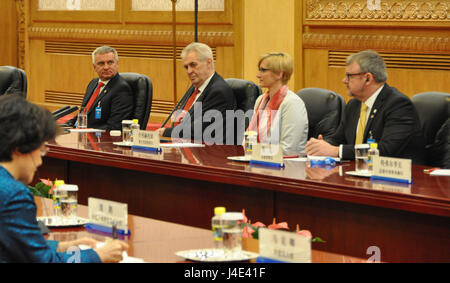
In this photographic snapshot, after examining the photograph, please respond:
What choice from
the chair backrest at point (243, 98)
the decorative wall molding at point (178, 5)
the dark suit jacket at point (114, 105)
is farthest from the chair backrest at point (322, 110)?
the decorative wall molding at point (178, 5)

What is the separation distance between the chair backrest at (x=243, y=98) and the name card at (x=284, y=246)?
3062 millimetres

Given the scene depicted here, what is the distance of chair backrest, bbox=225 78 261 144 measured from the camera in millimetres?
5230

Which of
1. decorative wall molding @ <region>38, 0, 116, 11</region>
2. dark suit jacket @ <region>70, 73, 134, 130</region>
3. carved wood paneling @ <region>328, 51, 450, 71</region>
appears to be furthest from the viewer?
decorative wall molding @ <region>38, 0, 116, 11</region>

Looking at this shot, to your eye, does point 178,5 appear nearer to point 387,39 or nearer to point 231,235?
point 387,39

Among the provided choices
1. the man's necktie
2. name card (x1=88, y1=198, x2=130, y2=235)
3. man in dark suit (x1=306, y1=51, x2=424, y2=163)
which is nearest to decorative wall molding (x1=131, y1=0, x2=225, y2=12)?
the man's necktie

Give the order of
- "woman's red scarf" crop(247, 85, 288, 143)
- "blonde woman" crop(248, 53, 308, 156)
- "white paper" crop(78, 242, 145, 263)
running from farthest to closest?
1. "woman's red scarf" crop(247, 85, 288, 143)
2. "blonde woman" crop(248, 53, 308, 156)
3. "white paper" crop(78, 242, 145, 263)

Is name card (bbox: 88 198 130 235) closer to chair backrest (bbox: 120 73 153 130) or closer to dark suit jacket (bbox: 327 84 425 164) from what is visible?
dark suit jacket (bbox: 327 84 425 164)

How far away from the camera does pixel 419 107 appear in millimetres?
4301

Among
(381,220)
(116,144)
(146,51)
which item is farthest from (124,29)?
(381,220)

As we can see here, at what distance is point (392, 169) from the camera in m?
3.34

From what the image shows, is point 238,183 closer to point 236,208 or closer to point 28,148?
point 236,208

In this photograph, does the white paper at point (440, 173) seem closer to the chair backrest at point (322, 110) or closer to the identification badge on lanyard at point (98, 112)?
the chair backrest at point (322, 110)

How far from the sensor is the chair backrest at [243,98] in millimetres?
5230

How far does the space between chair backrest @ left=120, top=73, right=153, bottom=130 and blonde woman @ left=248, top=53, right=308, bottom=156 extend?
4.35ft
